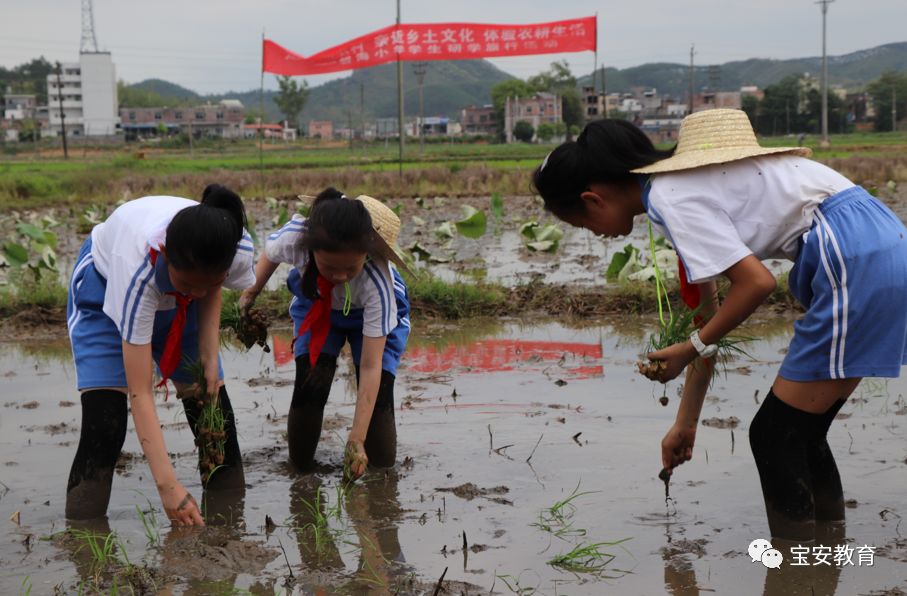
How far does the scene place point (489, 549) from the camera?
336 centimetres

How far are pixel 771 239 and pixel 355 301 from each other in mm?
1800

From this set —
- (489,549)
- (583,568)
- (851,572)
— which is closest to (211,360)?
(489,549)

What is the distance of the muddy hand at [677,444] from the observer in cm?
335

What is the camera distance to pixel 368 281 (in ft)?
12.9

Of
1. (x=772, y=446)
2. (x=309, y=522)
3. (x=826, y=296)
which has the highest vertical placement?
(x=826, y=296)

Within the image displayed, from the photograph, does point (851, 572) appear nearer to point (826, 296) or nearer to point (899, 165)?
point (826, 296)

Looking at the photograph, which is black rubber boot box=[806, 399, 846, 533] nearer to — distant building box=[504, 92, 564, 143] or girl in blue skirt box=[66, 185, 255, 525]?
girl in blue skirt box=[66, 185, 255, 525]

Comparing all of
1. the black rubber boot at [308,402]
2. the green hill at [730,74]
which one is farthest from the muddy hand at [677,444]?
the green hill at [730,74]

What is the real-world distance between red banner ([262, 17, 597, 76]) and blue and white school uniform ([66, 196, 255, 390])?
1717 cm

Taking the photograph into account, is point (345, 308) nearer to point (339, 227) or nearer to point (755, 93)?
point (339, 227)

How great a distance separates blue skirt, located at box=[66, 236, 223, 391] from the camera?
138 inches

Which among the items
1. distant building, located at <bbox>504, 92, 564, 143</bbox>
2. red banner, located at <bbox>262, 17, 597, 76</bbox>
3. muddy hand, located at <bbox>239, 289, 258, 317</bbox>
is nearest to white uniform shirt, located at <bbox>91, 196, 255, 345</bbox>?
muddy hand, located at <bbox>239, 289, 258, 317</bbox>

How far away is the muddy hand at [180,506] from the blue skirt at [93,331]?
482 millimetres

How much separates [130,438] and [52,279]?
172 inches
